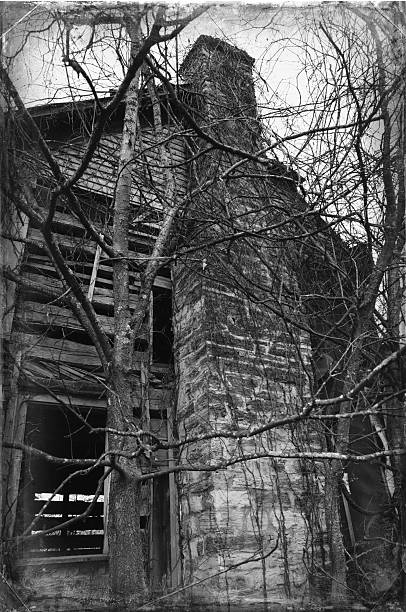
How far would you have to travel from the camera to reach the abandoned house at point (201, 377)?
136 inches

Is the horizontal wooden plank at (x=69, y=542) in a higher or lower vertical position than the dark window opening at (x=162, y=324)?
Result: lower

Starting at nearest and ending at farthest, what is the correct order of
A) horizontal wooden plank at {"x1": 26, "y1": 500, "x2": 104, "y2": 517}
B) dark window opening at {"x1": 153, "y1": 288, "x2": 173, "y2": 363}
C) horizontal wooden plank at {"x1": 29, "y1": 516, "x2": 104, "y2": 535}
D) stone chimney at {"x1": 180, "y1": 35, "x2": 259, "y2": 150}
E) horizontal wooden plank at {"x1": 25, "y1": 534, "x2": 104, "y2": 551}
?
stone chimney at {"x1": 180, "y1": 35, "x2": 259, "y2": 150} → dark window opening at {"x1": 153, "y1": 288, "x2": 173, "y2": 363} → horizontal wooden plank at {"x1": 25, "y1": 534, "x2": 104, "y2": 551} → horizontal wooden plank at {"x1": 26, "y1": 500, "x2": 104, "y2": 517} → horizontal wooden plank at {"x1": 29, "y1": 516, "x2": 104, "y2": 535}

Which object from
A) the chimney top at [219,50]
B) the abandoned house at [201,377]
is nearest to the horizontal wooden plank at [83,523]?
the abandoned house at [201,377]

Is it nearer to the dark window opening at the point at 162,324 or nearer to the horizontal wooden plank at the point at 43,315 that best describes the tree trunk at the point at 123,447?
the horizontal wooden plank at the point at 43,315

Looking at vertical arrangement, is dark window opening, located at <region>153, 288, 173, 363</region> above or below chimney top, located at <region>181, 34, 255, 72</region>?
below

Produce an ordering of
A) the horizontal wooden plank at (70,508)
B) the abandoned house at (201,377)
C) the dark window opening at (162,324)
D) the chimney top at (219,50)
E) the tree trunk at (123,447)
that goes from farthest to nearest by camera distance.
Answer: the horizontal wooden plank at (70,508), the dark window opening at (162,324), the chimney top at (219,50), the abandoned house at (201,377), the tree trunk at (123,447)

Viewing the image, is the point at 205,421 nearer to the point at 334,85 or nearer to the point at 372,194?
the point at 372,194

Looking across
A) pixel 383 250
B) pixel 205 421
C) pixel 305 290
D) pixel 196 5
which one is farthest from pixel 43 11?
pixel 305 290

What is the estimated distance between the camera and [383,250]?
Answer: 3436mm

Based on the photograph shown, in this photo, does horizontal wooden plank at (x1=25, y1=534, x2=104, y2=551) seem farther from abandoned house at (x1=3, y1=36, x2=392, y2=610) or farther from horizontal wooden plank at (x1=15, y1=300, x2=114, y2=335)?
horizontal wooden plank at (x1=15, y1=300, x2=114, y2=335)

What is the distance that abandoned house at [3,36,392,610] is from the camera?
3465mm

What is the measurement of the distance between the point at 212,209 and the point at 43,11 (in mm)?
1985

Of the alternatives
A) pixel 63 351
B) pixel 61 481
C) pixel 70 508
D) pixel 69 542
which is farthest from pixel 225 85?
pixel 69 542

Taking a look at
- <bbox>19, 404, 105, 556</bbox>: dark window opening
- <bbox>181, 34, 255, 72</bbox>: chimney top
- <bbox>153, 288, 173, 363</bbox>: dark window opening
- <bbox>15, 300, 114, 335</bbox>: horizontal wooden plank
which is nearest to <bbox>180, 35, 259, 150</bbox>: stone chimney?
<bbox>181, 34, 255, 72</bbox>: chimney top
